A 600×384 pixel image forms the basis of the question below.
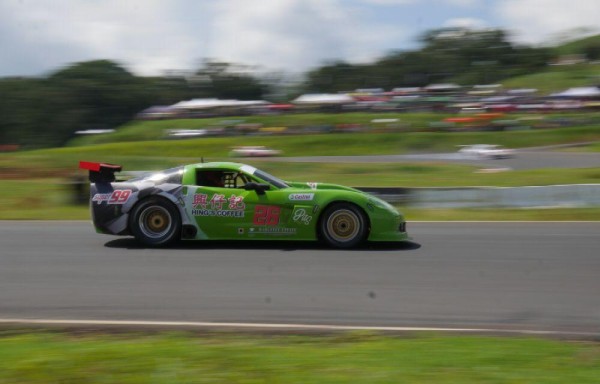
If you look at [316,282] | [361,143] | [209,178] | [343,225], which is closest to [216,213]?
[209,178]

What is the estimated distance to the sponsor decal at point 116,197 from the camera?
9.81 m

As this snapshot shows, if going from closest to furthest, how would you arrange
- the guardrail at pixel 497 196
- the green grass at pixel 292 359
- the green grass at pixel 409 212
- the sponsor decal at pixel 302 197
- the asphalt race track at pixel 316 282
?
the green grass at pixel 292 359 → the asphalt race track at pixel 316 282 → the sponsor decal at pixel 302 197 → the green grass at pixel 409 212 → the guardrail at pixel 497 196

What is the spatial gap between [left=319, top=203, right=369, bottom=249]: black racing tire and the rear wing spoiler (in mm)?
2996

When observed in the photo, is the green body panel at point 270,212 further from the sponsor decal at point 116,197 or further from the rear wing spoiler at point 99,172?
the rear wing spoiler at point 99,172

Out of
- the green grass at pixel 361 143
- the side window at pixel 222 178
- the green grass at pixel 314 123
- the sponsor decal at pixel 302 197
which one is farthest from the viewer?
the green grass at pixel 314 123

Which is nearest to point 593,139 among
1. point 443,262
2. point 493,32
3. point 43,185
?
point 43,185

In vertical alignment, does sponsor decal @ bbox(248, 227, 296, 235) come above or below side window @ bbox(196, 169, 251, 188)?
below

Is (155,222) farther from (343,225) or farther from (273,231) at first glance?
(343,225)

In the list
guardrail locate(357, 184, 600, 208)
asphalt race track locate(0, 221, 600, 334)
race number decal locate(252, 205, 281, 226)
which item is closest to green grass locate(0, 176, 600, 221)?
guardrail locate(357, 184, 600, 208)

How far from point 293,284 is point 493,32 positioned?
434ft

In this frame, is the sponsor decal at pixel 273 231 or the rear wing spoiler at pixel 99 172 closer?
the sponsor decal at pixel 273 231

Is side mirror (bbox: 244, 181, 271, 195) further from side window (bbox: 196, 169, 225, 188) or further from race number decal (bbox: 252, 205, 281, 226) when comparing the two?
side window (bbox: 196, 169, 225, 188)

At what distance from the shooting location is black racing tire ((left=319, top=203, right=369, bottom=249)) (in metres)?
9.64

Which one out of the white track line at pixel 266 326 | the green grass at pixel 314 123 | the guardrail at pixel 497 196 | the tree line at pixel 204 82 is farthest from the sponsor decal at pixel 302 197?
the tree line at pixel 204 82
